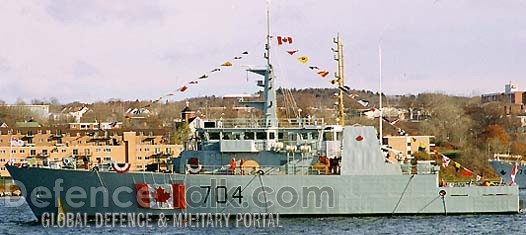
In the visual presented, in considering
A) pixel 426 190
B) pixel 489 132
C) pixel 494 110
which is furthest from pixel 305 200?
pixel 494 110

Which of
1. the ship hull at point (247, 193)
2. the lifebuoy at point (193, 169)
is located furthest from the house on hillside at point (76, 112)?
the lifebuoy at point (193, 169)

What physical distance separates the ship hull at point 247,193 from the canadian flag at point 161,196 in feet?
0.56

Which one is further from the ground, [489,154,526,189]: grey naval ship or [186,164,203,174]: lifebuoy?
[186,164,203,174]: lifebuoy

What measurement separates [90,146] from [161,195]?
150 feet

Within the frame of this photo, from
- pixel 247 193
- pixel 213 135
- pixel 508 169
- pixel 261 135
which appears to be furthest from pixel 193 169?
pixel 508 169

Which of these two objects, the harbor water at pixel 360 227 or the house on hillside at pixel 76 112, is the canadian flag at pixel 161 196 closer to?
the harbor water at pixel 360 227

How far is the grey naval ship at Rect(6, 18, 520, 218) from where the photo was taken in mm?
→ 41875

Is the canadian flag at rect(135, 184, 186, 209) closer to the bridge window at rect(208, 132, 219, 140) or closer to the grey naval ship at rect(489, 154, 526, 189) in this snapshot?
the bridge window at rect(208, 132, 219, 140)

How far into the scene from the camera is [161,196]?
4194 cm

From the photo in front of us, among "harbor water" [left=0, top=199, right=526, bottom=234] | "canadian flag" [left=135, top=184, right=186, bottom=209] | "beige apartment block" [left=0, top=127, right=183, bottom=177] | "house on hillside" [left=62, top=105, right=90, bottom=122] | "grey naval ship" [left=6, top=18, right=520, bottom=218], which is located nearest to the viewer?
Answer: "harbor water" [left=0, top=199, right=526, bottom=234]

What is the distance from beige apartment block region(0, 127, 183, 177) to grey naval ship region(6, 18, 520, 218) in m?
37.8

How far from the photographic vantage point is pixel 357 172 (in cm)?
4250

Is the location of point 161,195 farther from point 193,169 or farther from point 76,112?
point 76,112

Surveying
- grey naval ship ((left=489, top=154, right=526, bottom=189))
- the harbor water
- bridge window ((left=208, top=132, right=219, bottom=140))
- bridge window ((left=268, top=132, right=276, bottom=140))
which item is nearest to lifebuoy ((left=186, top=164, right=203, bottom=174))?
bridge window ((left=208, top=132, right=219, bottom=140))
